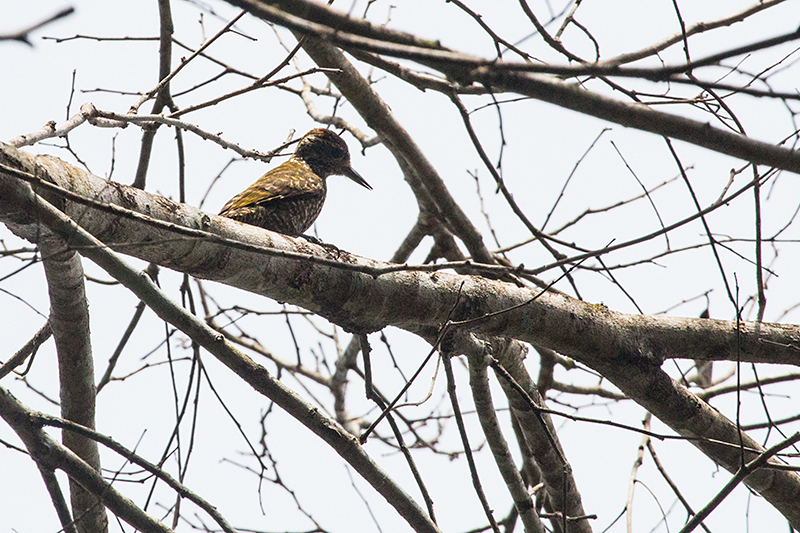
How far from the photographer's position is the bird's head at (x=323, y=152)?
640 centimetres

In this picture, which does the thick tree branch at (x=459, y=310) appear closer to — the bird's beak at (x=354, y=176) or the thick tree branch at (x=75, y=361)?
the thick tree branch at (x=75, y=361)

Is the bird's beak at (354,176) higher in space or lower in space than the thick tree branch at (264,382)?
higher

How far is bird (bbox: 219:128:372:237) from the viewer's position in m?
4.94

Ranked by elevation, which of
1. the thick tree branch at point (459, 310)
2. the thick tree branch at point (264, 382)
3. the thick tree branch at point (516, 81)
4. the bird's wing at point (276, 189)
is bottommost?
the thick tree branch at point (516, 81)

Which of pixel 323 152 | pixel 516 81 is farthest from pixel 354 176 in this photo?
pixel 516 81

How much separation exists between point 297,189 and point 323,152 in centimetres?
125

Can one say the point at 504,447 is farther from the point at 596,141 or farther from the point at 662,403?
the point at 596,141

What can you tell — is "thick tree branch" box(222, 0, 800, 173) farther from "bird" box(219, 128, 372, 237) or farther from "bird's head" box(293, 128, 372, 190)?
"bird's head" box(293, 128, 372, 190)

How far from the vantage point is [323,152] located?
6.42 metres

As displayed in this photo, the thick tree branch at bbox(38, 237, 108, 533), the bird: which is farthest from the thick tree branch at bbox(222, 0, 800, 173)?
the bird

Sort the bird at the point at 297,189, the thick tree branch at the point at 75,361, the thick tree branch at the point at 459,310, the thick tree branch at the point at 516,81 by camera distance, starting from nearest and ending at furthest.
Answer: the thick tree branch at the point at 516,81 < the thick tree branch at the point at 459,310 < the thick tree branch at the point at 75,361 < the bird at the point at 297,189

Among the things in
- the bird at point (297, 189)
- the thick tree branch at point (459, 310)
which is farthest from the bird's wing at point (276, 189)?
the thick tree branch at point (459, 310)

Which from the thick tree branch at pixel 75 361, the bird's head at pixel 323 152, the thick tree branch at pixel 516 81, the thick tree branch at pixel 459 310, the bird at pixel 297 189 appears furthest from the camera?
the bird's head at pixel 323 152

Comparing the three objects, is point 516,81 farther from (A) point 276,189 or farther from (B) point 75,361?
(A) point 276,189
